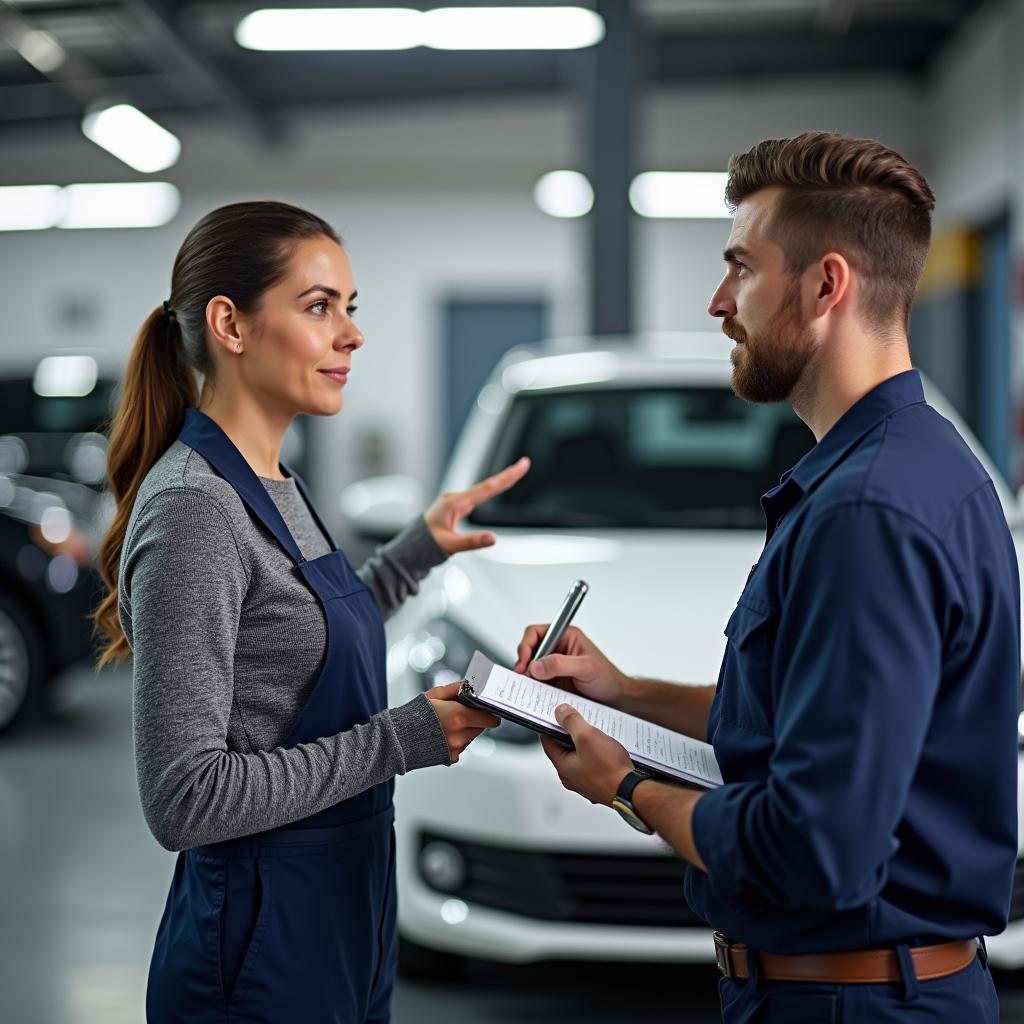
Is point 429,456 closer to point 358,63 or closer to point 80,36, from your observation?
point 358,63

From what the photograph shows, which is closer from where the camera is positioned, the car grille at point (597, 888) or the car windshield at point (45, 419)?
the car grille at point (597, 888)

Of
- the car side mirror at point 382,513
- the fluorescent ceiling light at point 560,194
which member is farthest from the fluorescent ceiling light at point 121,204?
the car side mirror at point 382,513

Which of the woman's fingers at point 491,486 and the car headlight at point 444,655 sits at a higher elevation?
the woman's fingers at point 491,486

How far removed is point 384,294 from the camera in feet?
38.7

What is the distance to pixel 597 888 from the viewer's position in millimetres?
2475

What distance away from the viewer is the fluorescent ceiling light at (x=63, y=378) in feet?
25.8

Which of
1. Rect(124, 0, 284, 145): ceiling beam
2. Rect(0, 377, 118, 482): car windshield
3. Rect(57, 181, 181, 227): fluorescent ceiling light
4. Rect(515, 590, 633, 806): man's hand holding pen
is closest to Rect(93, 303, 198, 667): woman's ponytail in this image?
Rect(515, 590, 633, 806): man's hand holding pen

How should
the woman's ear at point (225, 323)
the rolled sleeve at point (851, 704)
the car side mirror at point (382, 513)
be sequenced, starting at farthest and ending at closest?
1. the car side mirror at point (382, 513)
2. the woman's ear at point (225, 323)
3. the rolled sleeve at point (851, 704)

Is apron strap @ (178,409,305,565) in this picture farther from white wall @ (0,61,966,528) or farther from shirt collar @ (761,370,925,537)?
white wall @ (0,61,966,528)

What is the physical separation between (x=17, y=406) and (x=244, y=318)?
690 cm

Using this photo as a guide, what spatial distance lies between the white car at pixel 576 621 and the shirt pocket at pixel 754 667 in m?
1.23

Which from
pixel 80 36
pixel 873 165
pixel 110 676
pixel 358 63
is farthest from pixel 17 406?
pixel 873 165

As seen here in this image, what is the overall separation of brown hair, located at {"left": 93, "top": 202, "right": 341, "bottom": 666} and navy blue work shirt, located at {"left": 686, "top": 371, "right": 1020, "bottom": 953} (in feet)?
2.30

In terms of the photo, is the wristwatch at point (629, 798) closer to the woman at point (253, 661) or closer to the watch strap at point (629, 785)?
the watch strap at point (629, 785)
